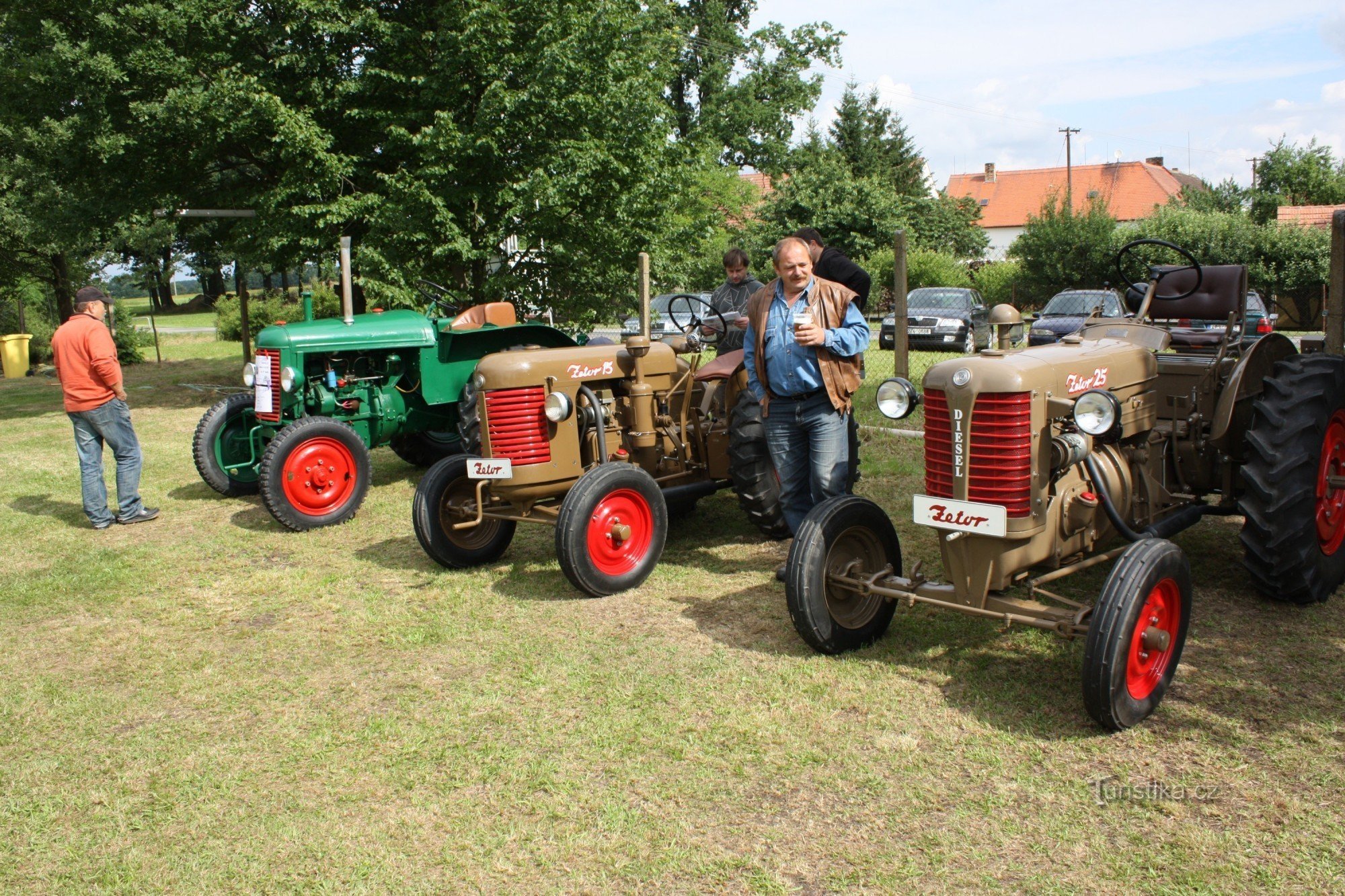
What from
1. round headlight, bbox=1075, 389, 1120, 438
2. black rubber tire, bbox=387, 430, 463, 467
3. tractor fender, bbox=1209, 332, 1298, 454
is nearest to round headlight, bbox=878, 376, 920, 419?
round headlight, bbox=1075, 389, 1120, 438

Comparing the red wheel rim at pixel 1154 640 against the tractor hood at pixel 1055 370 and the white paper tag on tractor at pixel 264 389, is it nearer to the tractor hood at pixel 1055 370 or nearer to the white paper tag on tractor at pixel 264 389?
the tractor hood at pixel 1055 370

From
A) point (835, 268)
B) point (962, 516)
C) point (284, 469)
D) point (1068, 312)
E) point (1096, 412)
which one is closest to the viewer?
point (1096, 412)

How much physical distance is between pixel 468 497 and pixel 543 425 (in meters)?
0.71

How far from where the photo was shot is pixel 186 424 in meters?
12.8

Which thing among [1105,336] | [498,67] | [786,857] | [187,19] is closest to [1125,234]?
[498,67]

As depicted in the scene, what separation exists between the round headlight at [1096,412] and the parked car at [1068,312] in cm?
1396

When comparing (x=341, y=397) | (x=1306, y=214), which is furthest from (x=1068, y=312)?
(x=1306, y=214)

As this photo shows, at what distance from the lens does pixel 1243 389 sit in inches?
195

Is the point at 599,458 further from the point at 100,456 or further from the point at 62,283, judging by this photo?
the point at 62,283

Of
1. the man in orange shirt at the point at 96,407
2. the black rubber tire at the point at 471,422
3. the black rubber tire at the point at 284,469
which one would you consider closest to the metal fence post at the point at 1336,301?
the black rubber tire at the point at 471,422

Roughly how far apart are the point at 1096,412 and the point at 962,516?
584 millimetres

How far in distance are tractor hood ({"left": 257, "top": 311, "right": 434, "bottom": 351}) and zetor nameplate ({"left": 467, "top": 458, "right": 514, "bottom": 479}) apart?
292 cm

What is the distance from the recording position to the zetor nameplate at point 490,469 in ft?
18.2

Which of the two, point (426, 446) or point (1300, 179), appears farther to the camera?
point (1300, 179)
